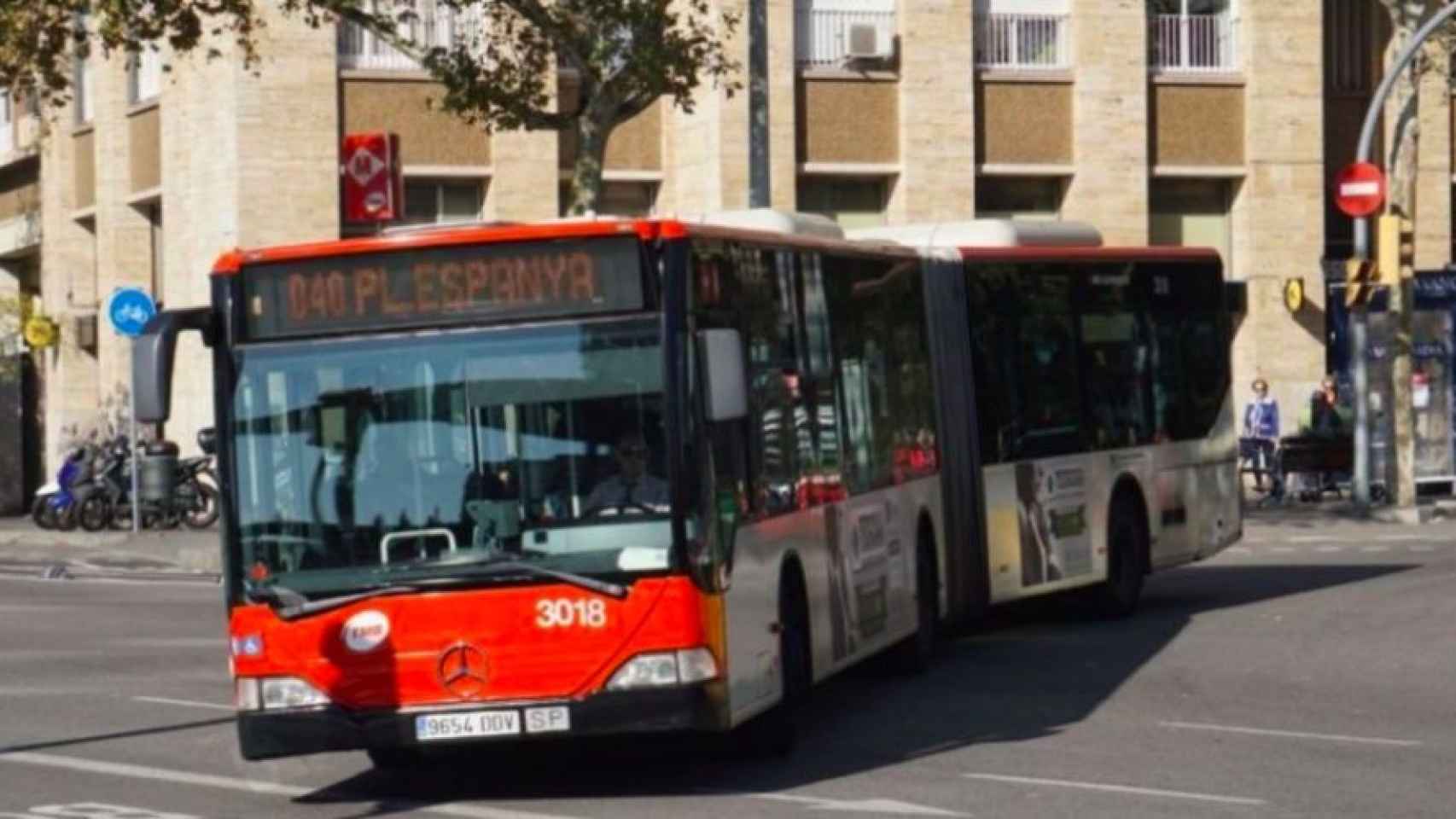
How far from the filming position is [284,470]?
542 inches

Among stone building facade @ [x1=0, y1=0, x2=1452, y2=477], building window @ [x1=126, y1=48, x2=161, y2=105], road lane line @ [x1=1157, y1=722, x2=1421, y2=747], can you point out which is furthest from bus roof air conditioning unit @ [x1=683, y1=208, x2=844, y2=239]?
building window @ [x1=126, y1=48, x2=161, y2=105]

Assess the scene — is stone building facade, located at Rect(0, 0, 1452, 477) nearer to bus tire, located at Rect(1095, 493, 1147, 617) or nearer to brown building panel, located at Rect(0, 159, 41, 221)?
brown building panel, located at Rect(0, 159, 41, 221)

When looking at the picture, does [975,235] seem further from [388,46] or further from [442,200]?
[442,200]

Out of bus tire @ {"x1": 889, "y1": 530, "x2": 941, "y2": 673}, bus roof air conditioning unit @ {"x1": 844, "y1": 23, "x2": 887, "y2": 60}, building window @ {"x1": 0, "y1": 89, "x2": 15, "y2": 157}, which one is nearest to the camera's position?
bus tire @ {"x1": 889, "y1": 530, "x2": 941, "y2": 673}

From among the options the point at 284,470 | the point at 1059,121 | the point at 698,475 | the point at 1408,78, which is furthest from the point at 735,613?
the point at 1059,121

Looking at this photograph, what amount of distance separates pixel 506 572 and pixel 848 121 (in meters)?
29.6

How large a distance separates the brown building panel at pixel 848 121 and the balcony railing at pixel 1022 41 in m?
1.54

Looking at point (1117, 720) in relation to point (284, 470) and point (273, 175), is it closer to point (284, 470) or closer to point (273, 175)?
point (284, 470)

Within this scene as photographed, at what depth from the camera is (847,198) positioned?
43.1 metres

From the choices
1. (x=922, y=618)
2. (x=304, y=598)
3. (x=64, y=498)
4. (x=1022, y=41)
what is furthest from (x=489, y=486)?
(x=1022, y=41)

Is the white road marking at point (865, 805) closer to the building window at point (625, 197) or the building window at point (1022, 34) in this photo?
the building window at point (625, 197)

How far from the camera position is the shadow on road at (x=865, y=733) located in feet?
47.2

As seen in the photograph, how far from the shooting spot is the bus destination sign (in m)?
13.8

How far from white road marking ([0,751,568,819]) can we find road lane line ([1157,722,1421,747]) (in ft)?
14.2
